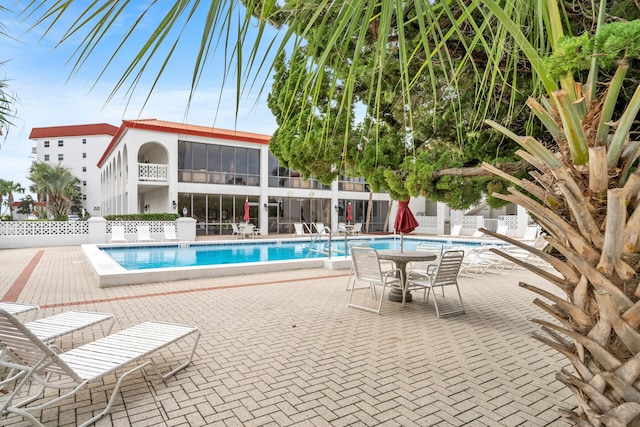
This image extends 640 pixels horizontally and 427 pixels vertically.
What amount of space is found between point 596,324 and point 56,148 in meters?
65.0

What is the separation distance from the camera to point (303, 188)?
25922 mm

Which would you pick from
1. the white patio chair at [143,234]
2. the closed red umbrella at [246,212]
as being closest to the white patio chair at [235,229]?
the closed red umbrella at [246,212]

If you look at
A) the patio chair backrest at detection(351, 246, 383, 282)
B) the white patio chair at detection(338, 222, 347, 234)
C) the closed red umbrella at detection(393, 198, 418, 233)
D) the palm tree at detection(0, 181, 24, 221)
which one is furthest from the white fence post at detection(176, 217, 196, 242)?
the palm tree at detection(0, 181, 24, 221)

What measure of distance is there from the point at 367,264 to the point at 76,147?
58.8 meters

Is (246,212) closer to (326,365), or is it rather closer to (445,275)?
(445,275)

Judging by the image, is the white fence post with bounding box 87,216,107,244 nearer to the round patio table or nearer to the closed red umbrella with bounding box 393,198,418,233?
the closed red umbrella with bounding box 393,198,418,233

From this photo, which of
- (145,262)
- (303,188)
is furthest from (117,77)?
(303,188)

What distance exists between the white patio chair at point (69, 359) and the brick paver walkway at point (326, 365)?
0.19 m

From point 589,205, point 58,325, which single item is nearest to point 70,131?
point 58,325

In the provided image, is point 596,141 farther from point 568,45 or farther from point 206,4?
point 206,4

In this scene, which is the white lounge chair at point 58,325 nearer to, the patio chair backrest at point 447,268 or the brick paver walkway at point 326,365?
the brick paver walkway at point 326,365

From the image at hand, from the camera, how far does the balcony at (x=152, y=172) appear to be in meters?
20.1

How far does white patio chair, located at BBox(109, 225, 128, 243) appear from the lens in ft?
54.9

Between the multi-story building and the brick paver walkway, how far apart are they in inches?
2034
